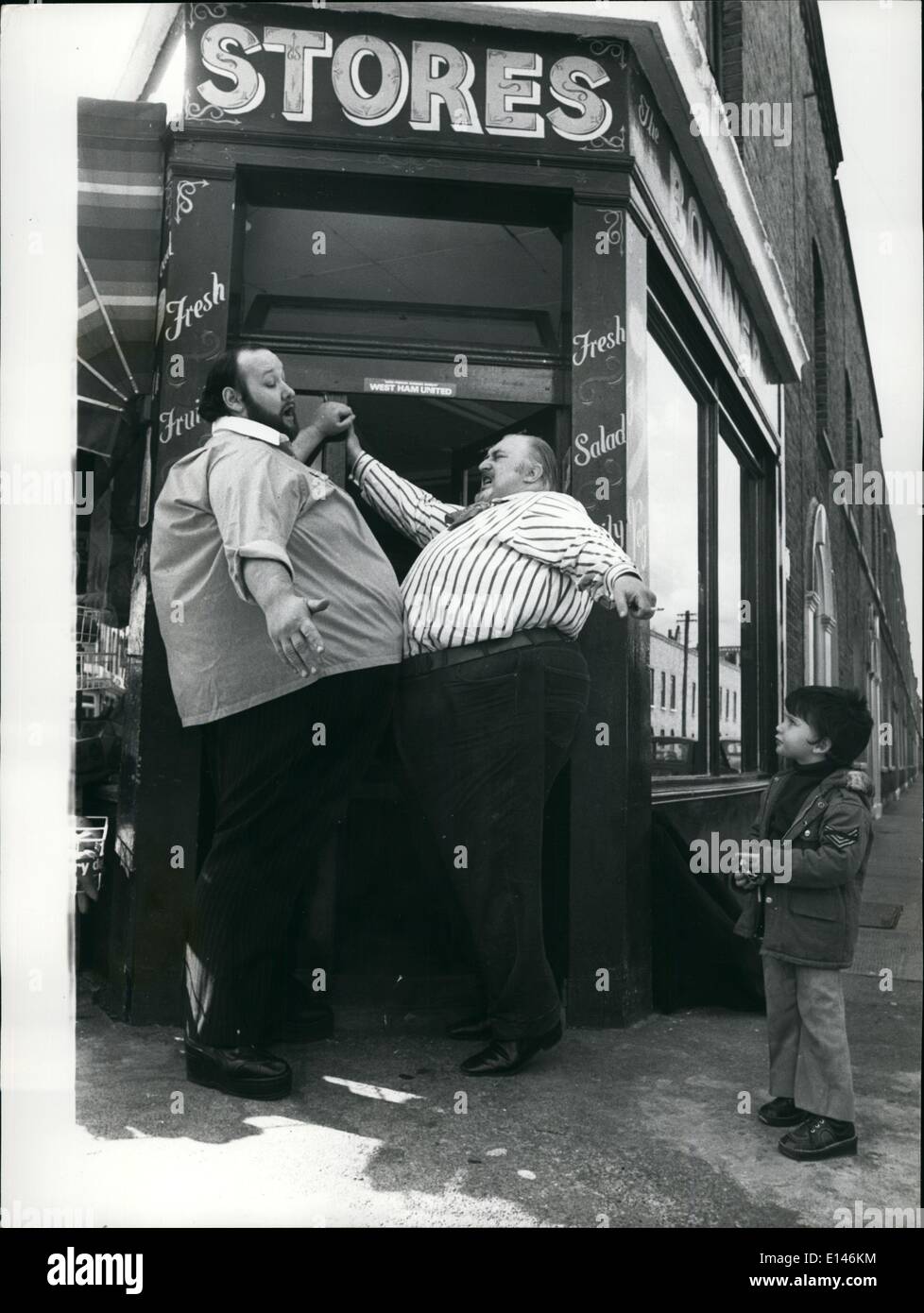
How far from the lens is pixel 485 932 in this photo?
328cm

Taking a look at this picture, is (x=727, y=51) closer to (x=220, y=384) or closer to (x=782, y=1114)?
(x=220, y=384)

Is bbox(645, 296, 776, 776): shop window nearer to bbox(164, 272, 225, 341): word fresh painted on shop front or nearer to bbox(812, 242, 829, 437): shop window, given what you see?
bbox(164, 272, 225, 341): word fresh painted on shop front

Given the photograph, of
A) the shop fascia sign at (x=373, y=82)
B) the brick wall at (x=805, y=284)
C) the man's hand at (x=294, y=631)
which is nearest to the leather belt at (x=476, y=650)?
the man's hand at (x=294, y=631)

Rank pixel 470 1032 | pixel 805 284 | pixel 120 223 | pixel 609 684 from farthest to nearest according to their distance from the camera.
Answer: pixel 805 284, pixel 609 684, pixel 120 223, pixel 470 1032

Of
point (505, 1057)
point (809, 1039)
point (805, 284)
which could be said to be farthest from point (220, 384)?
point (805, 284)

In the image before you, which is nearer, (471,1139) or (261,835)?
(471,1139)

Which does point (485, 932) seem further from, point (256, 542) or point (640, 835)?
point (256, 542)

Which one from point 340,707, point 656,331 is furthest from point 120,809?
point 656,331

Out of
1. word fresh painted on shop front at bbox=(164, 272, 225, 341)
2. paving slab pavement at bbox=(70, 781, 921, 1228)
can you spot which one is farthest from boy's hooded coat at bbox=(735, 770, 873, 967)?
word fresh painted on shop front at bbox=(164, 272, 225, 341)

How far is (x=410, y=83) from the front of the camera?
389cm

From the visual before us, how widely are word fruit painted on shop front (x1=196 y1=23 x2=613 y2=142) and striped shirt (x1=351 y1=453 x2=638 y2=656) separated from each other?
5.04 feet

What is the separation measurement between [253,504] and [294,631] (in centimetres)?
42

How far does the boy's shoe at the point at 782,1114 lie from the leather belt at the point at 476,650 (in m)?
1.51
